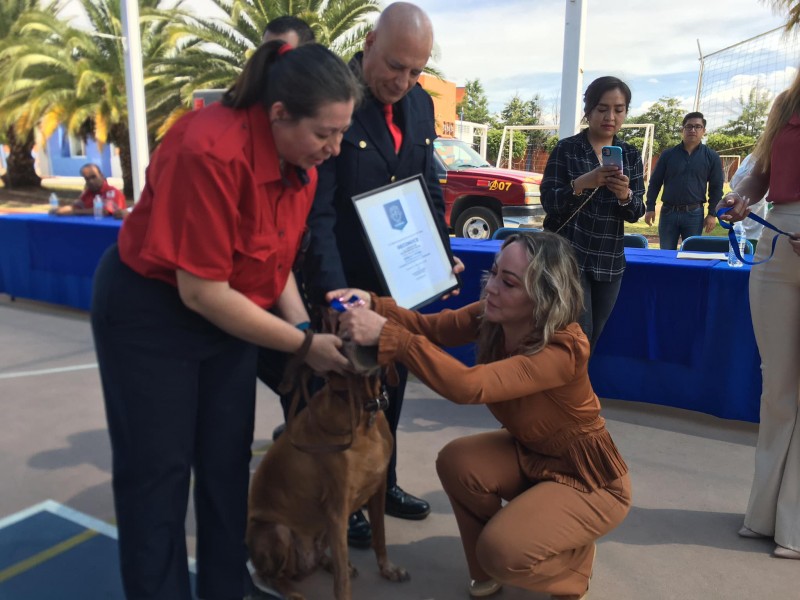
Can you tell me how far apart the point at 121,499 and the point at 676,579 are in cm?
202

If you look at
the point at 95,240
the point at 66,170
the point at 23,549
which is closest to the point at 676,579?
the point at 23,549

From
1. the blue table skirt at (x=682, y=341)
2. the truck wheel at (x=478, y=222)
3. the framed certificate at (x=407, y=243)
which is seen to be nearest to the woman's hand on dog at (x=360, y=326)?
the framed certificate at (x=407, y=243)

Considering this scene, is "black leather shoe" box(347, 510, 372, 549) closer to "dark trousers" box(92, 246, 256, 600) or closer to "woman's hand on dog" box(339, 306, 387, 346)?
"dark trousers" box(92, 246, 256, 600)

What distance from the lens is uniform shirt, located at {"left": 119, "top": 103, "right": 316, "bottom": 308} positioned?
59.2 inches

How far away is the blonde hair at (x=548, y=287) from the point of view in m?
2.11

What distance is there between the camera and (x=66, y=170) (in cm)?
3231

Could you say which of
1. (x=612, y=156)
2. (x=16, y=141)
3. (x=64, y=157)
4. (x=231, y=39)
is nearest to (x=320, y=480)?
(x=612, y=156)

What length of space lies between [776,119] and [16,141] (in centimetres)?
2372

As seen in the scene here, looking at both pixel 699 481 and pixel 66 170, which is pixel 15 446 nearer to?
pixel 699 481

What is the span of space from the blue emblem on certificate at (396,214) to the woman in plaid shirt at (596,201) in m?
1.29

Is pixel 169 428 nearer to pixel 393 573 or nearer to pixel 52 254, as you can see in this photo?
pixel 393 573

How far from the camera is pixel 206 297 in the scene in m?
1.60

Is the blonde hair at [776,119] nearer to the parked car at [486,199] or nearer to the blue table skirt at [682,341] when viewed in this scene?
the blue table skirt at [682,341]

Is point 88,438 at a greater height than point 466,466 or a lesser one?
lesser
